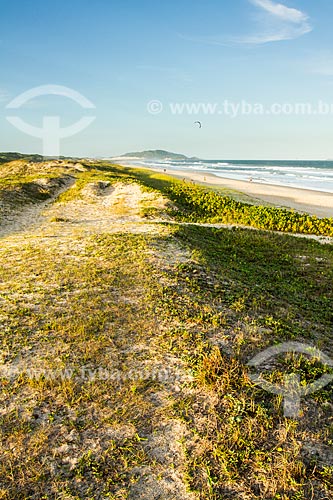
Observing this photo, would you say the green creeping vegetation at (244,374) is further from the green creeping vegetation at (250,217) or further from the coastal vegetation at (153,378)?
the green creeping vegetation at (250,217)

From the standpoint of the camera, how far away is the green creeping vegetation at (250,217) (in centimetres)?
2969

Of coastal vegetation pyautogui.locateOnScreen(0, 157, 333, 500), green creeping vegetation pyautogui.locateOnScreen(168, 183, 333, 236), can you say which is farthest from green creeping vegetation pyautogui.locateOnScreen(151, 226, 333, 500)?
green creeping vegetation pyautogui.locateOnScreen(168, 183, 333, 236)

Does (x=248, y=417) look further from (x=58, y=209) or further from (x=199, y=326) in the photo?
(x=58, y=209)

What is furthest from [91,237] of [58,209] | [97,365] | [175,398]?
[58,209]

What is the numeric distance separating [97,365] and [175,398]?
2102 mm

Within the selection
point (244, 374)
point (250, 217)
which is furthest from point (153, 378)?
point (250, 217)

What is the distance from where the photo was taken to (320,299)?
1448 centimetres

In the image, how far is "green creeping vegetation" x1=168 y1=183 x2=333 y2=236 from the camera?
2969cm

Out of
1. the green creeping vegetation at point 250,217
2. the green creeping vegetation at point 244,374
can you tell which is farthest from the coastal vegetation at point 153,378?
the green creeping vegetation at point 250,217

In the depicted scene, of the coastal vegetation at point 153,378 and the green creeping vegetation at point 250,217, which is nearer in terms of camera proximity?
the coastal vegetation at point 153,378

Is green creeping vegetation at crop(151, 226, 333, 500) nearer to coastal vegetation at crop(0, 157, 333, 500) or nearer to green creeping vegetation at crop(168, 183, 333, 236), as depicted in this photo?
coastal vegetation at crop(0, 157, 333, 500)

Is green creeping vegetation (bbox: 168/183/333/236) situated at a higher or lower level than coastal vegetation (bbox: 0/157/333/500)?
higher

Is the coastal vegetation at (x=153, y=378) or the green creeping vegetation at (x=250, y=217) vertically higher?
the green creeping vegetation at (x=250, y=217)

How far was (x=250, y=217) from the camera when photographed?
3209 cm
